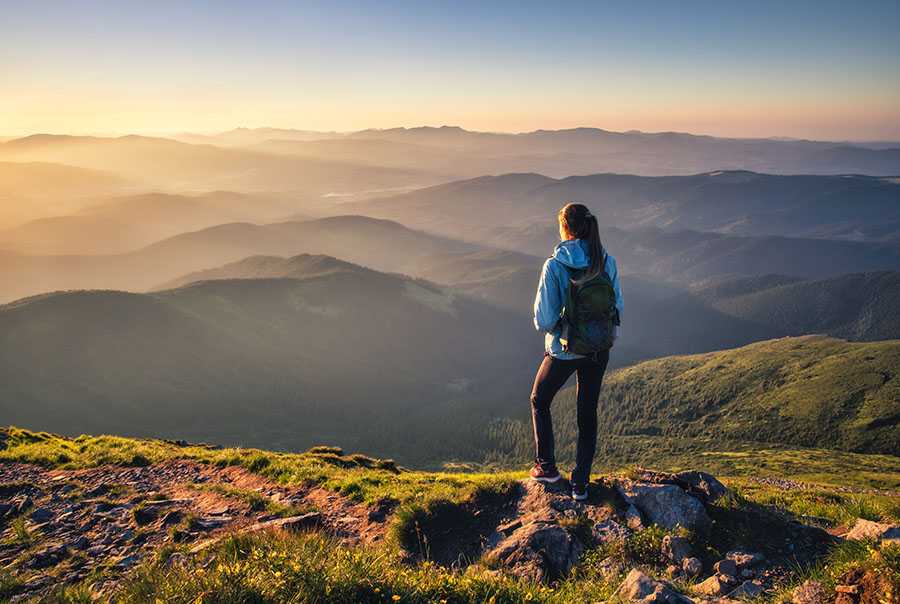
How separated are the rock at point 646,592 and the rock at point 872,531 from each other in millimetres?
2863

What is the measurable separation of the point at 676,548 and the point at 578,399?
262 cm

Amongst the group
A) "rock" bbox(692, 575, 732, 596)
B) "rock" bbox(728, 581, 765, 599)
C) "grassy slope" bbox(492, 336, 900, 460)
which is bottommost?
"grassy slope" bbox(492, 336, 900, 460)

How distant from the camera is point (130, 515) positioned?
9.66m

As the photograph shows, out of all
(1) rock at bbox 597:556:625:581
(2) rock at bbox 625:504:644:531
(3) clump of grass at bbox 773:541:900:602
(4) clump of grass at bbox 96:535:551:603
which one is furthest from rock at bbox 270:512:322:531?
(3) clump of grass at bbox 773:541:900:602

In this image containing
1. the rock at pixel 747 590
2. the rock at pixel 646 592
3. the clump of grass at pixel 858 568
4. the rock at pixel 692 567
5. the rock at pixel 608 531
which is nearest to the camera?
the clump of grass at pixel 858 568

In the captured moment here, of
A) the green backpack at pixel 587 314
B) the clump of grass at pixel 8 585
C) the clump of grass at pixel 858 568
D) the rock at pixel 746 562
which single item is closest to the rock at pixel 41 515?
the clump of grass at pixel 8 585

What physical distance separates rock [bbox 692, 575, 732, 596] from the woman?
2.45 m

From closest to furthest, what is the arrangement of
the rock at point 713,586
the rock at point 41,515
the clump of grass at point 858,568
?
the clump of grass at point 858,568 < the rock at point 713,586 < the rock at point 41,515

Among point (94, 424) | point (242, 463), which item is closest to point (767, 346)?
point (242, 463)

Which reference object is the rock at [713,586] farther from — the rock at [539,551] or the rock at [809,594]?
the rock at [539,551]

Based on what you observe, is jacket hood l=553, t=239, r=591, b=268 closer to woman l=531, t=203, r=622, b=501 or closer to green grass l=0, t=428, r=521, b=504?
woman l=531, t=203, r=622, b=501

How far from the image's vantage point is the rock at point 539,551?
6.98m

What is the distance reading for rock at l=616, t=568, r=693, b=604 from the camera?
16.4ft

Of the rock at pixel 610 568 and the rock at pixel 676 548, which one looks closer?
the rock at pixel 610 568
